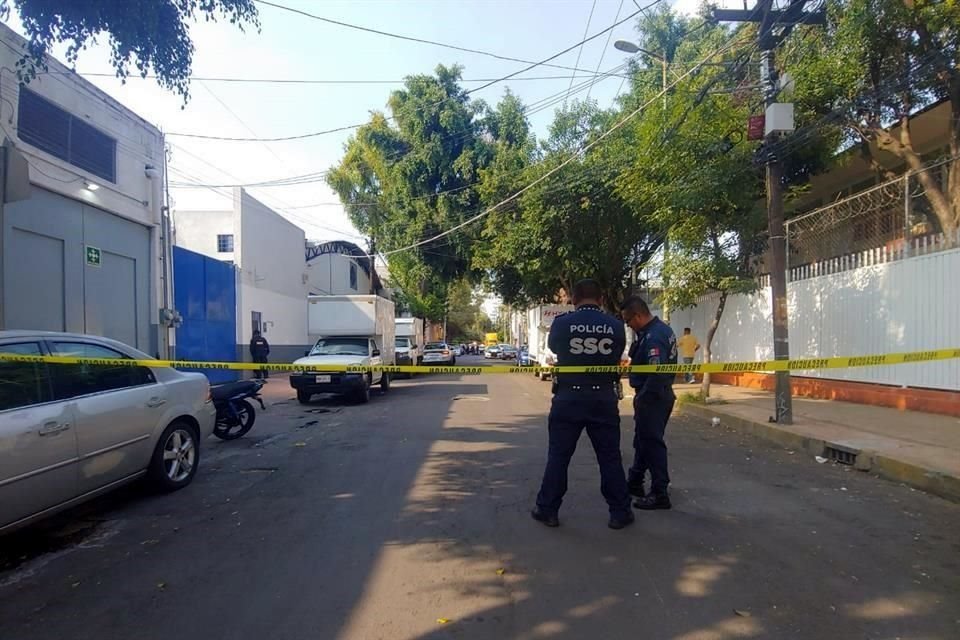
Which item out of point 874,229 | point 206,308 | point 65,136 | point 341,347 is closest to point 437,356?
point 206,308

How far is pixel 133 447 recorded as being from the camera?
5.55 metres

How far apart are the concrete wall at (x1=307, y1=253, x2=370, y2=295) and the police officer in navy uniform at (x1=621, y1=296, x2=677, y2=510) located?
88.5 feet

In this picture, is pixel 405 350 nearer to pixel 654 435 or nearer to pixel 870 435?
pixel 870 435

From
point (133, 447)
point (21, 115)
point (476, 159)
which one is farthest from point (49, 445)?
point (476, 159)

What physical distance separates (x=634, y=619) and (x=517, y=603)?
64cm

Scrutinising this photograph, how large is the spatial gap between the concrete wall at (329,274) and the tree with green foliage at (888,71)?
23502mm

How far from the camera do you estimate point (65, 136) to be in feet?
35.4

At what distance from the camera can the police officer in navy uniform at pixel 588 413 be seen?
16.1 feet

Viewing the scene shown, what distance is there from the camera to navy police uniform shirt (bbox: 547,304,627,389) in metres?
4.92

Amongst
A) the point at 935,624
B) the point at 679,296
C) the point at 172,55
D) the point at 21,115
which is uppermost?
the point at 21,115

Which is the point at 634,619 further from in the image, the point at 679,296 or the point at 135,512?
the point at 679,296

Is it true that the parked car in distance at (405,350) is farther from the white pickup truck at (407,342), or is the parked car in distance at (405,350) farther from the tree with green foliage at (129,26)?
the tree with green foliage at (129,26)

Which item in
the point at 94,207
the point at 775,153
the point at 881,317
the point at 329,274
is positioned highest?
the point at 329,274

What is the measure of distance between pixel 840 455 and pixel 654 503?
3.75m
